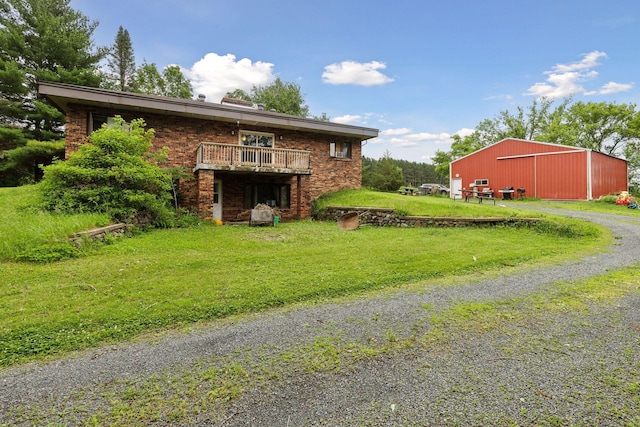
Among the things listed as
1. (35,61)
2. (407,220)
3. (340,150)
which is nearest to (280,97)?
(35,61)

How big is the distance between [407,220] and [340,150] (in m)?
7.21

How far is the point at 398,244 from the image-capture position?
7.66m

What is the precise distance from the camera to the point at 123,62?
107 feet

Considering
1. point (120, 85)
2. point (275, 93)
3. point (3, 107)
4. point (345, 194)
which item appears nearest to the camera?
point (345, 194)

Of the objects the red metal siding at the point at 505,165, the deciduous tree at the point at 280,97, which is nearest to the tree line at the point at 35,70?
the deciduous tree at the point at 280,97

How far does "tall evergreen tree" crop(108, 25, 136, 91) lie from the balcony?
2655cm

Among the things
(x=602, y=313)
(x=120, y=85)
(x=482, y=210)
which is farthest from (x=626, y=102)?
(x=120, y=85)

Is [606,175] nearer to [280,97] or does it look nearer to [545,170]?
[545,170]

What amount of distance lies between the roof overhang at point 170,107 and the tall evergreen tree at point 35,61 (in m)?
8.90

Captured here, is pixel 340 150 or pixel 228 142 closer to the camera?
pixel 228 142

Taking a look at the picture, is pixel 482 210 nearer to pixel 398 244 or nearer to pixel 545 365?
pixel 398 244

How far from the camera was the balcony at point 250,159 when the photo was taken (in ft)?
40.4

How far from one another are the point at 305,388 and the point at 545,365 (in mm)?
1891

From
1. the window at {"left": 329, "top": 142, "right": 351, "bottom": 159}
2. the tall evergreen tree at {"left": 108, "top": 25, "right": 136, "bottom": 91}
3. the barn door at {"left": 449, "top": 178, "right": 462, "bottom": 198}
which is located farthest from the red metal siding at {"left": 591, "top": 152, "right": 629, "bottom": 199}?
the tall evergreen tree at {"left": 108, "top": 25, "right": 136, "bottom": 91}
